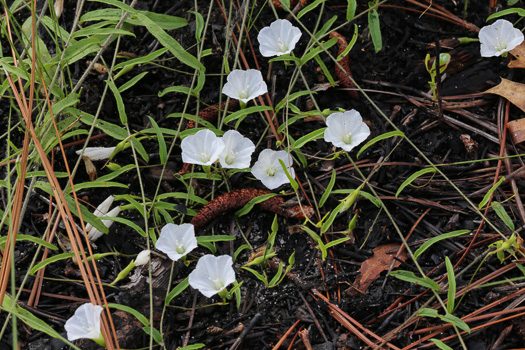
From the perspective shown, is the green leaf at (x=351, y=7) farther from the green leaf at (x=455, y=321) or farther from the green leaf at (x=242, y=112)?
the green leaf at (x=455, y=321)

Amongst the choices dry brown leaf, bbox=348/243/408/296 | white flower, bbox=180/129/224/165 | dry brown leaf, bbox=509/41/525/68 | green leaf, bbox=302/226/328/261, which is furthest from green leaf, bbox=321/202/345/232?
dry brown leaf, bbox=509/41/525/68

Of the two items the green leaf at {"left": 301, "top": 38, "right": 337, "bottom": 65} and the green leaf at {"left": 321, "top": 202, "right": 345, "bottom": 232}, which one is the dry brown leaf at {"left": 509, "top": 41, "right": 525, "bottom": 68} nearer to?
the green leaf at {"left": 301, "top": 38, "right": 337, "bottom": 65}

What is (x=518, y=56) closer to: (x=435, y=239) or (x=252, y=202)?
(x=435, y=239)

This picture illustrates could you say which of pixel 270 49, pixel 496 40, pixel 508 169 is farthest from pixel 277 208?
pixel 496 40

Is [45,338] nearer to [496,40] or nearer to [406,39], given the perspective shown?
[406,39]

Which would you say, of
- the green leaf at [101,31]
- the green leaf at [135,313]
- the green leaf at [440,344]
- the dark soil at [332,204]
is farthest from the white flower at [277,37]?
the green leaf at [440,344]
